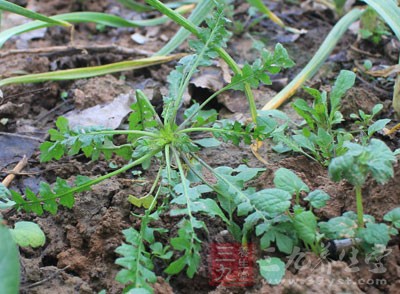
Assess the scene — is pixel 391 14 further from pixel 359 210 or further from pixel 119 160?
pixel 119 160

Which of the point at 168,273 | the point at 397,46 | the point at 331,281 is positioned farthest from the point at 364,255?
the point at 397,46

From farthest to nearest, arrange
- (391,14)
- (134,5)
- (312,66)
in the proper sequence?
(134,5), (312,66), (391,14)

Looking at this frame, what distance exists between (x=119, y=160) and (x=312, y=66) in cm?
93

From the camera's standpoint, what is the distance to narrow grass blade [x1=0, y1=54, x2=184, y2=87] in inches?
92.3

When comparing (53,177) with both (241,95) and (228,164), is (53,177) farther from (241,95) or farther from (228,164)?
(241,95)

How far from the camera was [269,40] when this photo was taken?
2855mm

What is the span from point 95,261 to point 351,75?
1.06m

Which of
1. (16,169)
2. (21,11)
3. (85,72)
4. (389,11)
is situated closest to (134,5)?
(85,72)

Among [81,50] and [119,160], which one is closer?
[119,160]

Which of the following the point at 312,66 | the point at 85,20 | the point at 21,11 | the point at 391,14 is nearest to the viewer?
the point at 391,14

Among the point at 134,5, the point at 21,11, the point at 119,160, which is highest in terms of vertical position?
the point at 134,5

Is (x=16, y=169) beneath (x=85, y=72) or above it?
beneath

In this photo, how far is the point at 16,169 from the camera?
2.05 m

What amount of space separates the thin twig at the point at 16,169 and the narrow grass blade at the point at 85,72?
1.26 feet
